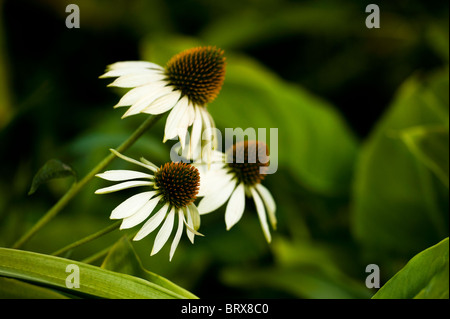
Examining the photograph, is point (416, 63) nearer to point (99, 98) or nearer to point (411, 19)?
point (411, 19)

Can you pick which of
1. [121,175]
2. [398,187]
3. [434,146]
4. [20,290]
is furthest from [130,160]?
[398,187]

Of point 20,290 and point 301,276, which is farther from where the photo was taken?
point 301,276

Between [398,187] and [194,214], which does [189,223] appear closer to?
[194,214]

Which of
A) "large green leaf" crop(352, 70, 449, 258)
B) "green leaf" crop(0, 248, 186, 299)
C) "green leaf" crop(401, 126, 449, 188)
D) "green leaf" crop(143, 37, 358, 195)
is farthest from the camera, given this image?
"green leaf" crop(143, 37, 358, 195)

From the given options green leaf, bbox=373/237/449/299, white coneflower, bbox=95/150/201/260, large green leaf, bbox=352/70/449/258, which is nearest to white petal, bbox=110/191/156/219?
white coneflower, bbox=95/150/201/260

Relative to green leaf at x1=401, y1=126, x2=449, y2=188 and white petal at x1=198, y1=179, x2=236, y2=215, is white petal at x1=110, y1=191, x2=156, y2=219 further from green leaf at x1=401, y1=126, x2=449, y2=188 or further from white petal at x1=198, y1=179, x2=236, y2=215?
green leaf at x1=401, y1=126, x2=449, y2=188

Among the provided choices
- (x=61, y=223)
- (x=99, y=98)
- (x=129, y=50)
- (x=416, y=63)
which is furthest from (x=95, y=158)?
(x=416, y=63)
